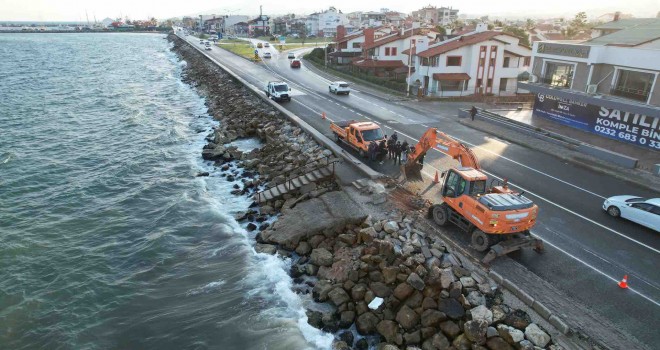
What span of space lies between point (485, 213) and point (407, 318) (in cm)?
467

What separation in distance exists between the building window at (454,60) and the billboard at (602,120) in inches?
614

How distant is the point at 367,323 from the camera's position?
15.2 meters

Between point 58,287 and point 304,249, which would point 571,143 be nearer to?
point 304,249

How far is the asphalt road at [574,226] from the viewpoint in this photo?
46.4ft

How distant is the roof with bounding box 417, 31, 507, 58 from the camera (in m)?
51.7

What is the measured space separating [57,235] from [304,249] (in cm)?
1366

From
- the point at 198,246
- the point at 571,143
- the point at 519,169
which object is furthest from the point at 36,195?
the point at 571,143

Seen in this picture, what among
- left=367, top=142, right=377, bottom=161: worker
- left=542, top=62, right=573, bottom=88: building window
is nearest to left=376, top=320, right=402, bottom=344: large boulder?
left=367, top=142, right=377, bottom=161: worker

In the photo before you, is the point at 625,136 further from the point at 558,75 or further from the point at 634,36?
the point at 634,36

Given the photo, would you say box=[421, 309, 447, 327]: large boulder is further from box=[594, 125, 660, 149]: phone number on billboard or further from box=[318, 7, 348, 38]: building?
box=[318, 7, 348, 38]: building

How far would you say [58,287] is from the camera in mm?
19062

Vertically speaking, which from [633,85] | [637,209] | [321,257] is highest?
[633,85]

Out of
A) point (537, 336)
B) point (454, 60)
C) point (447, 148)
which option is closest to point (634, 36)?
point (454, 60)

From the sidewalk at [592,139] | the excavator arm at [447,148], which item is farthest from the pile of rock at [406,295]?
the sidewalk at [592,139]
